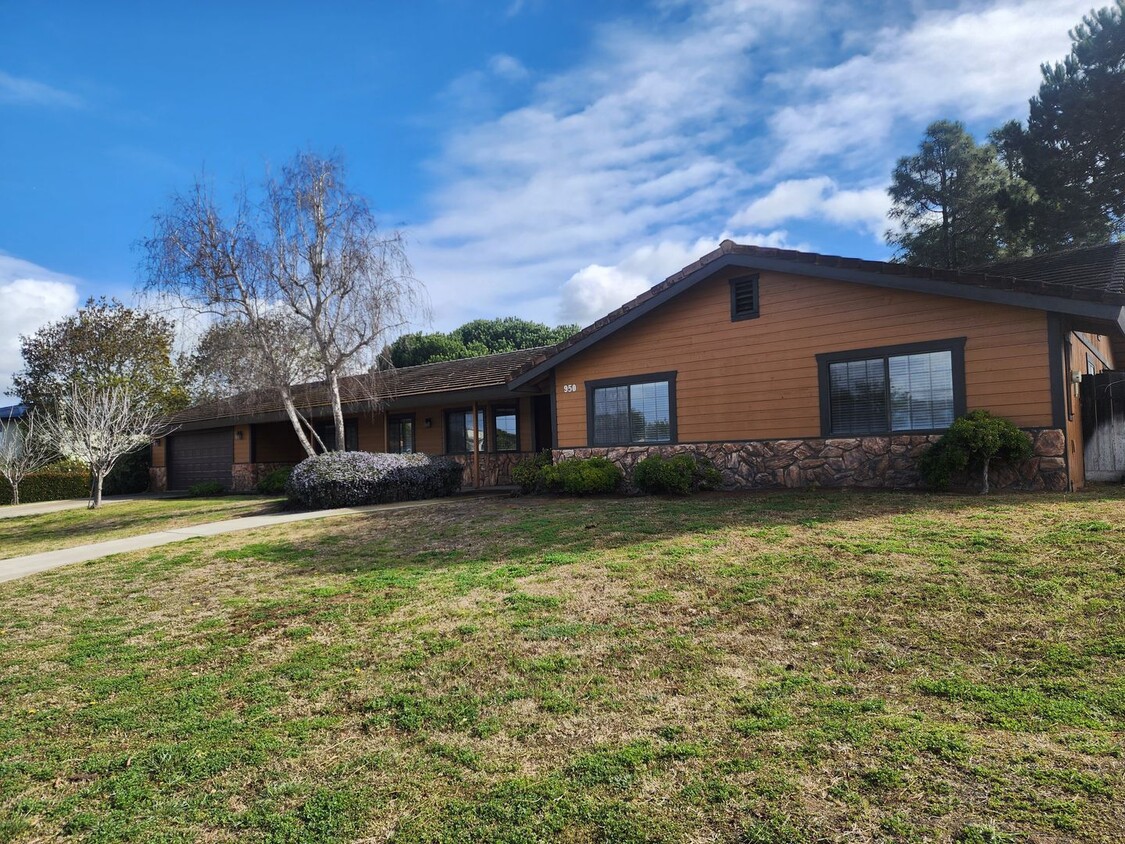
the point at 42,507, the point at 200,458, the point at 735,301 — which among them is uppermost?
the point at 735,301

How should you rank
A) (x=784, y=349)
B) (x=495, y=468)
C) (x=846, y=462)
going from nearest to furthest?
1. (x=846, y=462)
2. (x=784, y=349)
3. (x=495, y=468)

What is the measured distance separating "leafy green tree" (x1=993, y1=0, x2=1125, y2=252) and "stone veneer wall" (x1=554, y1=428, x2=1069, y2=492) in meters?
18.4

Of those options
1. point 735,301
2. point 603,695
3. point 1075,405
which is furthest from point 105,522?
point 1075,405

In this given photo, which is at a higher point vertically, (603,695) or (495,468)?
(495,468)

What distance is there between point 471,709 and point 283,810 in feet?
3.72

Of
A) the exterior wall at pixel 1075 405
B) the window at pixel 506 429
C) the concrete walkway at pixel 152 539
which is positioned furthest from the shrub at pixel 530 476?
the exterior wall at pixel 1075 405

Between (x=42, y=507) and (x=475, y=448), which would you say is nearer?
(x=475, y=448)

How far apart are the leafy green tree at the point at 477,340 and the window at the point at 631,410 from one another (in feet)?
85.0

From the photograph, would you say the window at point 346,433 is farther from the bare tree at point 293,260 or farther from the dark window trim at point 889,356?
the dark window trim at point 889,356

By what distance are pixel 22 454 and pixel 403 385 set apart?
54.3ft

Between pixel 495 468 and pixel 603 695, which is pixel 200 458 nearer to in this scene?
pixel 495 468

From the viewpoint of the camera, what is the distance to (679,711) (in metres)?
3.56

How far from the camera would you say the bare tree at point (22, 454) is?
23094 mm

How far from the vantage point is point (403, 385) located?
20016 mm
